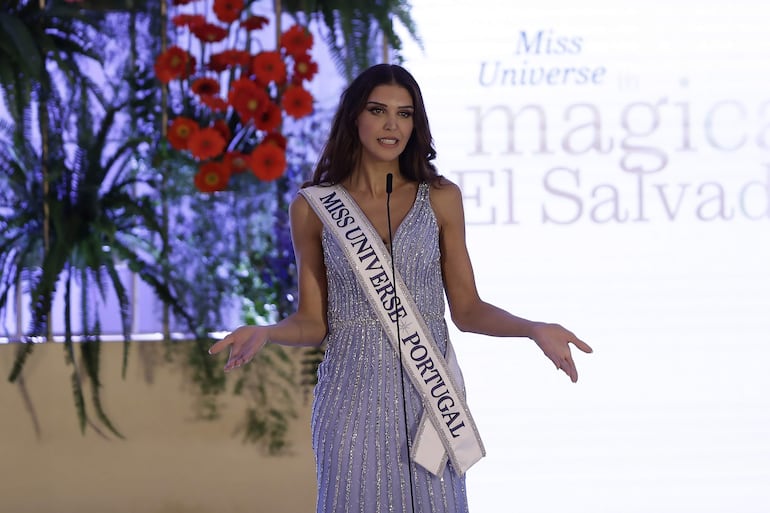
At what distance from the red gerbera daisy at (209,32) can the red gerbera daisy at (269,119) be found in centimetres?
28

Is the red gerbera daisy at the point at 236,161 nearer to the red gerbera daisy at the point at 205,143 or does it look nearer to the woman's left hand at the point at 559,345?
the red gerbera daisy at the point at 205,143

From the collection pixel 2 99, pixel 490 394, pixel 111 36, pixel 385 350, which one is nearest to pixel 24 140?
pixel 2 99

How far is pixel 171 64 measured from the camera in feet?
11.9

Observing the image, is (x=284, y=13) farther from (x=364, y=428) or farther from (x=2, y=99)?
(x=364, y=428)

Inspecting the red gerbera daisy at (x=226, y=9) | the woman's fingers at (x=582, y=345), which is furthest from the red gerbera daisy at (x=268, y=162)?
the woman's fingers at (x=582, y=345)

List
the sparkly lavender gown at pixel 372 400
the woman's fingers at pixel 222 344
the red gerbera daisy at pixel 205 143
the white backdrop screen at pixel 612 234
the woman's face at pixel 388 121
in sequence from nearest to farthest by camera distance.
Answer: the woman's fingers at pixel 222 344 < the sparkly lavender gown at pixel 372 400 < the woman's face at pixel 388 121 < the red gerbera daisy at pixel 205 143 < the white backdrop screen at pixel 612 234

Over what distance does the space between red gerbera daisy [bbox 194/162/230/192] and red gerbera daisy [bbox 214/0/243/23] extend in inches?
18.8

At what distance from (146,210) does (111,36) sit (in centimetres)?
62

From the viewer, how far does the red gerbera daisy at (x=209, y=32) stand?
11.8ft

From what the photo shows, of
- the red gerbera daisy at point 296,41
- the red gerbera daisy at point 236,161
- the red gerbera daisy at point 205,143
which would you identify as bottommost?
the red gerbera daisy at point 236,161

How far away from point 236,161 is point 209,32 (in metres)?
0.43

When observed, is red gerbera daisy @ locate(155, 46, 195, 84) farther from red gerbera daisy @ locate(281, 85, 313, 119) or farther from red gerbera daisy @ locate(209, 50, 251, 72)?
red gerbera daisy @ locate(281, 85, 313, 119)

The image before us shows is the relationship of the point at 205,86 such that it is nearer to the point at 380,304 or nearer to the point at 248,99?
the point at 248,99

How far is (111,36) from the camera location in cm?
372
